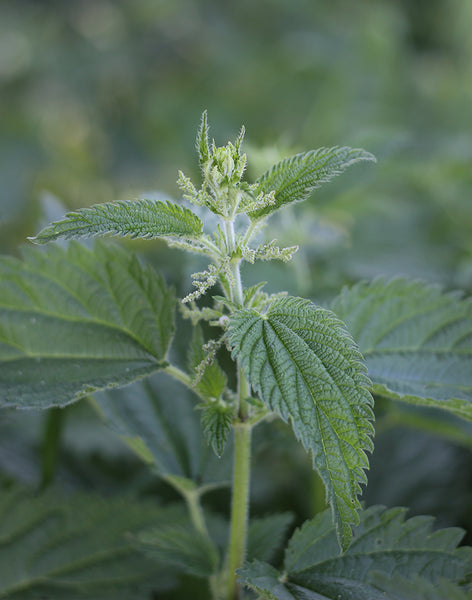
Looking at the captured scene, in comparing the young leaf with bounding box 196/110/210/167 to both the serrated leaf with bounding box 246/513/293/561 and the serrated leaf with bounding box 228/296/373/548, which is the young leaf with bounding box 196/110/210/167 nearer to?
the serrated leaf with bounding box 228/296/373/548

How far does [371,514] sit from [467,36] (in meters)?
3.51

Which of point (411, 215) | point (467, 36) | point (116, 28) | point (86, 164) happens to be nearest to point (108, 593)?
point (411, 215)

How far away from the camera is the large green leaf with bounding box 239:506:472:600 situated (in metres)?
0.77

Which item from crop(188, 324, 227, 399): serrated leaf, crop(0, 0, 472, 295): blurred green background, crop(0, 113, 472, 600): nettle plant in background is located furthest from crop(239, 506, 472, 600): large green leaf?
crop(0, 0, 472, 295): blurred green background

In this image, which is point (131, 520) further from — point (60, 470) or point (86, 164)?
point (86, 164)

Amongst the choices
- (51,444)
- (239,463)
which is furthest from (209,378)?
(51,444)

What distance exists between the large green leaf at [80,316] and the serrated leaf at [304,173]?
23 cm

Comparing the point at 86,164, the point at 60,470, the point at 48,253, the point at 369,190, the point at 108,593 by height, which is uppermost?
the point at 86,164

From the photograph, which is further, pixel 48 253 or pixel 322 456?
pixel 48 253

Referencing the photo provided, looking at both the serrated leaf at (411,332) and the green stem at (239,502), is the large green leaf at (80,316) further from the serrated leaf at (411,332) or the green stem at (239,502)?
the serrated leaf at (411,332)

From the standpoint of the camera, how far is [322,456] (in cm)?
66

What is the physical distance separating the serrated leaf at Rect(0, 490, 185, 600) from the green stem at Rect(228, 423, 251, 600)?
7.8 inches

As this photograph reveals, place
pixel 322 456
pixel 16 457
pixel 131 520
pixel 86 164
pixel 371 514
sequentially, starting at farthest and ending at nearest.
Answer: pixel 86 164 < pixel 16 457 < pixel 131 520 < pixel 371 514 < pixel 322 456

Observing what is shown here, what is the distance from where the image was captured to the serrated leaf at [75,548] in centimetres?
101
